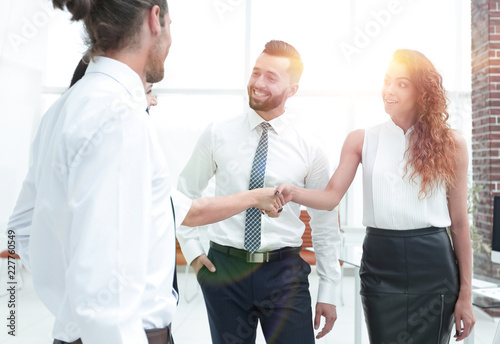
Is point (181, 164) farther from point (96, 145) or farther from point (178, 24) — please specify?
point (96, 145)

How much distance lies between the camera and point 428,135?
1652 mm

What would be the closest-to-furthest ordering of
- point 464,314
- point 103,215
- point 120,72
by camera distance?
point 103,215
point 120,72
point 464,314

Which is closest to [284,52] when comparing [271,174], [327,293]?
[271,174]

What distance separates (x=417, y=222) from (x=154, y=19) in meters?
1.11

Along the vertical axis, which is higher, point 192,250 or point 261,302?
point 192,250

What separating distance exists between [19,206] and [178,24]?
532 centimetres

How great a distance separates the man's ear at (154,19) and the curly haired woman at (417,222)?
0.85 meters

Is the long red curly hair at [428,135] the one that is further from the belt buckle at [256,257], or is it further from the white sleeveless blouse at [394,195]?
the belt buckle at [256,257]

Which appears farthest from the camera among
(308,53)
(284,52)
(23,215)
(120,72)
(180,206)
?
(308,53)

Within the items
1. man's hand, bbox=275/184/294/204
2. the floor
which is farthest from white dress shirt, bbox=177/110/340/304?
the floor

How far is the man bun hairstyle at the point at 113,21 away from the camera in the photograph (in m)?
0.92

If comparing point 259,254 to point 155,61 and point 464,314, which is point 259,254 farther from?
point 155,61

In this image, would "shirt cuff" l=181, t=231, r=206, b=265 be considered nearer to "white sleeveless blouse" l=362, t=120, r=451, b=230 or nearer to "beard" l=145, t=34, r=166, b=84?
"white sleeveless blouse" l=362, t=120, r=451, b=230

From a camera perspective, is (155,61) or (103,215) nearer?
(103,215)
